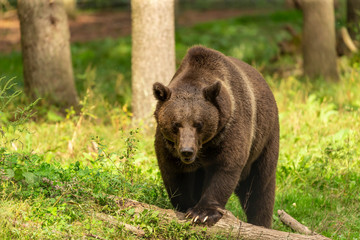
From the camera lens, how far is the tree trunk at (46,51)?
374 inches

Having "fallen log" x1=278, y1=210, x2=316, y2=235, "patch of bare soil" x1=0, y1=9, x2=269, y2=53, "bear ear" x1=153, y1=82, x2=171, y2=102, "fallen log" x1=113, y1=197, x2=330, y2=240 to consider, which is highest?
"bear ear" x1=153, y1=82, x2=171, y2=102

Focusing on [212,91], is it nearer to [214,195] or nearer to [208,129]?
[208,129]

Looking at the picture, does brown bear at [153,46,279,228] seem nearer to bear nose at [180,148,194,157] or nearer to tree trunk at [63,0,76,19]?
bear nose at [180,148,194,157]

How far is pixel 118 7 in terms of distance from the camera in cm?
2752

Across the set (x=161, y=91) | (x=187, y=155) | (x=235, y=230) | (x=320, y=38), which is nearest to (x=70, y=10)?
(x=320, y=38)

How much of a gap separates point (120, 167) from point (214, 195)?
6.66 ft

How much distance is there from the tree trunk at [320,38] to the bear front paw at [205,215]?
8528 mm

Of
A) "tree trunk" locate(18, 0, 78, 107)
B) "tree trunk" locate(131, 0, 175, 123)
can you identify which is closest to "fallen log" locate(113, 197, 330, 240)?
"tree trunk" locate(131, 0, 175, 123)

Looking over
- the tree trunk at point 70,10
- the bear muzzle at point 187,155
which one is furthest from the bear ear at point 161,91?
the tree trunk at point 70,10

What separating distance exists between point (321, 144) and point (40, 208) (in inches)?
191

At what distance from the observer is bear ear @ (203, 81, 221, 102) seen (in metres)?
4.81

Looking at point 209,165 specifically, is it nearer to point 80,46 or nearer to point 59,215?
point 59,215

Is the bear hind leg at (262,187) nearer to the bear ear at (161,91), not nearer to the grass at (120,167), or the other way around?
the grass at (120,167)

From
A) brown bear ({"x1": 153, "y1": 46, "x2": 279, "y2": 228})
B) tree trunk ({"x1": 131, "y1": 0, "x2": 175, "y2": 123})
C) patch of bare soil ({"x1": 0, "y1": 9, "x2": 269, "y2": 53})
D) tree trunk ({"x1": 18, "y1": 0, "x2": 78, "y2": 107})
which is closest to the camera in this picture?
brown bear ({"x1": 153, "y1": 46, "x2": 279, "y2": 228})
